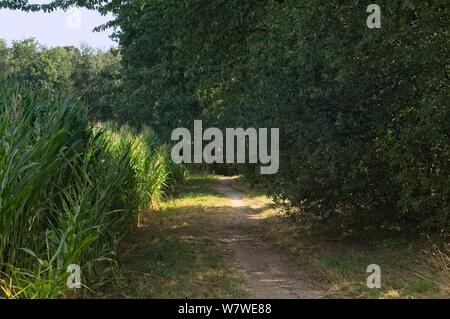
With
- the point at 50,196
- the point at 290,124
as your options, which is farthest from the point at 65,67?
the point at 50,196

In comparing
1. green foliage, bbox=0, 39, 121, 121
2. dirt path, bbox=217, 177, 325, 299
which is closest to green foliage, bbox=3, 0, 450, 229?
dirt path, bbox=217, 177, 325, 299

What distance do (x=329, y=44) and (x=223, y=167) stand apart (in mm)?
26329

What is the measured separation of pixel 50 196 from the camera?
6.60 metres

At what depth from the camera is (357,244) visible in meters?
10.3

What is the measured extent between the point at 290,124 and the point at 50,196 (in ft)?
15.4

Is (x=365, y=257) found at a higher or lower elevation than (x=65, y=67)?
lower

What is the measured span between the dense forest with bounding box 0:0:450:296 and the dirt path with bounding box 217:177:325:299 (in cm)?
128

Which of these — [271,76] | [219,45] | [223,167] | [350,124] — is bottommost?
[223,167]

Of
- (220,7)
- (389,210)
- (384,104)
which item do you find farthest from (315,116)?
(220,7)

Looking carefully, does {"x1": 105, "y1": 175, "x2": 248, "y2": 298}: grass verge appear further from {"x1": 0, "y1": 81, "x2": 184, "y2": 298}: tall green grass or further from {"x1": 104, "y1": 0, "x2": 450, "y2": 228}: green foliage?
{"x1": 104, "y1": 0, "x2": 450, "y2": 228}: green foliage

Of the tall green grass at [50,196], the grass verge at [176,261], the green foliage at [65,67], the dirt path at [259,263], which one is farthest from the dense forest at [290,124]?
the green foliage at [65,67]

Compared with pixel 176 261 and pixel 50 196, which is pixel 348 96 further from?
pixel 50 196

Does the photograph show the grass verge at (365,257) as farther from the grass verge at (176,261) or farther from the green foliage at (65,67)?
the green foliage at (65,67)
